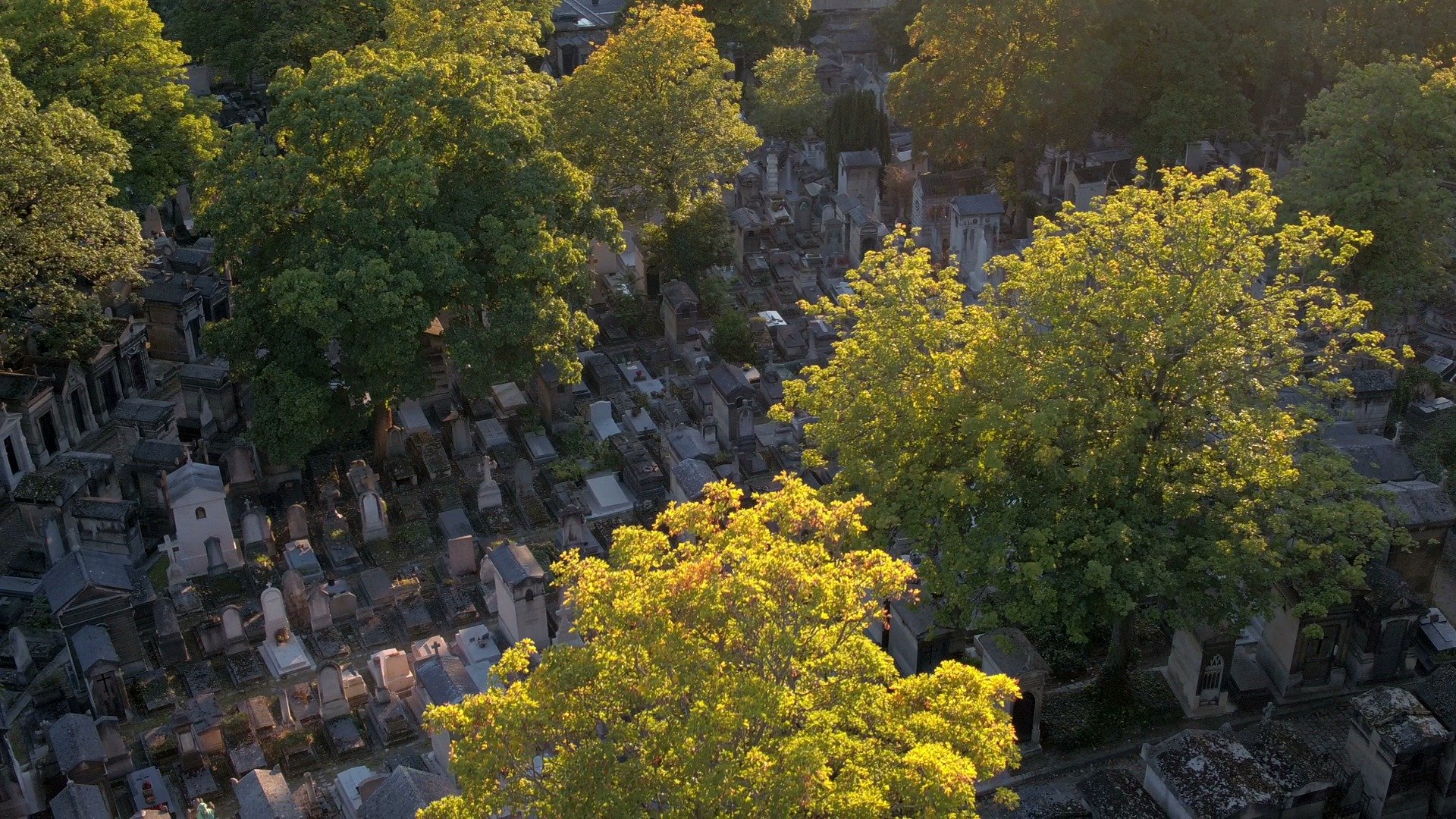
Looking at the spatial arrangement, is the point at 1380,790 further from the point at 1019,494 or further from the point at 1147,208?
the point at 1147,208

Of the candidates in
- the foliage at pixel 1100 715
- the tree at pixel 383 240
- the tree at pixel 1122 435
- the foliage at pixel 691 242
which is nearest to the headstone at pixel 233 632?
the tree at pixel 383 240

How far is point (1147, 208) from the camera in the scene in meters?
23.8

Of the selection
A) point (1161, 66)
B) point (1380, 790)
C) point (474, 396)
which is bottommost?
point (1380, 790)

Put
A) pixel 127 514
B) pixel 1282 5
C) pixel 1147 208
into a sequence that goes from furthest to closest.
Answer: pixel 1282 5, pixel 127 514, pixel 1147 208

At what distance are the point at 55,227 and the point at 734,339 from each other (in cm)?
1603

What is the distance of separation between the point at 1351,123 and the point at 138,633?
29728 millimetres

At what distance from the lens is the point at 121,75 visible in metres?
36.9

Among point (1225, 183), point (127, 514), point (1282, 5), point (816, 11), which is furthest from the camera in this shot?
point (816, 11)

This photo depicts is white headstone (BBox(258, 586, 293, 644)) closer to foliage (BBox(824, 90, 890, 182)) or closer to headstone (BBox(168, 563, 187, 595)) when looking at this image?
headstone (BBox(168, 563, 187, 595))

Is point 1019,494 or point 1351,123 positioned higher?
point 1351,123

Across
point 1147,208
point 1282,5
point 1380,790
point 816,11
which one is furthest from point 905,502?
point 816,11

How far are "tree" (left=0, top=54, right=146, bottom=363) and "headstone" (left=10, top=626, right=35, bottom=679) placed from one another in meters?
8.54

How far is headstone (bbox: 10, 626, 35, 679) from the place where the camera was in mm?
23703

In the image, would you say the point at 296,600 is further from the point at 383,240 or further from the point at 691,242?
the point at 691,242
